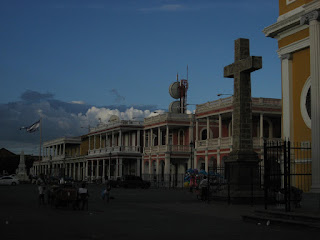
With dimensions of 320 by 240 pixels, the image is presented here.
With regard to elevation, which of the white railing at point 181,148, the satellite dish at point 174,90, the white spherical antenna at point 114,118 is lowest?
the white railing at point 181,148

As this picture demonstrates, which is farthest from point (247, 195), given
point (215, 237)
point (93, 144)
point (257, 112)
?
point (93, 144)

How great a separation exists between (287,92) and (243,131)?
5117 mm

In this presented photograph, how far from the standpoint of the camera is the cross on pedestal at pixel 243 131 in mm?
21938

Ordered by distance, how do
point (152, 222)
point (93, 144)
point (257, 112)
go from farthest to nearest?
point (93, 144)
point (257, 112)
point (152, 222)

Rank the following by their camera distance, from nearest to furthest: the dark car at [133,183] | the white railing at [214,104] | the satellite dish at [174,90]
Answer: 1. the white railing at [214,104]
2. the dark car at [133,183]
3. the satellite dish at [174,90]

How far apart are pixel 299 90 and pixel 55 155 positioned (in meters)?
80.2

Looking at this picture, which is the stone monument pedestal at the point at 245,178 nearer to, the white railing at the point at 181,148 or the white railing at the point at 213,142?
the white railing at the point at 213,142

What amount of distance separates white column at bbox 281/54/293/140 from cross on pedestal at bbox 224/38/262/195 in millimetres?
3724

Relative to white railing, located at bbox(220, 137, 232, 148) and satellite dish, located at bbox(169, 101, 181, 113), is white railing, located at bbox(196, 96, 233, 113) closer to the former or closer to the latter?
white railing, located at bbox(220, 137, 232, 148)

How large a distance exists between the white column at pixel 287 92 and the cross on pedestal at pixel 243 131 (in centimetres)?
372

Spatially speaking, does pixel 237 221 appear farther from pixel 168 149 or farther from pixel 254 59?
pixel 168 149

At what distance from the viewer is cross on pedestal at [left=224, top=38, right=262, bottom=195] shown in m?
21.9

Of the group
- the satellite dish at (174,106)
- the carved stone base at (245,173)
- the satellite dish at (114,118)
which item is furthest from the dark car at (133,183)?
the carved stone base at (245,173)

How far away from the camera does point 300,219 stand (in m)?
12.9
